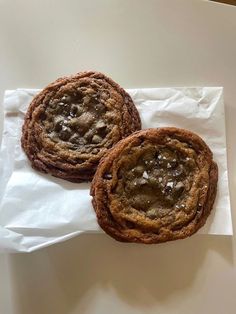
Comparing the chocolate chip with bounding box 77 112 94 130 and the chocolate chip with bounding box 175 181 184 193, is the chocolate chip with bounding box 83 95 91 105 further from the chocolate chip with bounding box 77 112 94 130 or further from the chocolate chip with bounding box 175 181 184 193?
the chocolate chip with bounding box 175 181 184 193

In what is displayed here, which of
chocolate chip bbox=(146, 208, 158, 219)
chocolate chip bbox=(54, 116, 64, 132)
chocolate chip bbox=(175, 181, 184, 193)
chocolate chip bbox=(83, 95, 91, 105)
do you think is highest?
chocolate chip bbox=(83, 95, 91, 105)

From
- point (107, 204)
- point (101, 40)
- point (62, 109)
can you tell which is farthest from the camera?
point (101, 40)

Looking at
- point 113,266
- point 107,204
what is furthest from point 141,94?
point 113,266

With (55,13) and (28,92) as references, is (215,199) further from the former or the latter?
(55,13)

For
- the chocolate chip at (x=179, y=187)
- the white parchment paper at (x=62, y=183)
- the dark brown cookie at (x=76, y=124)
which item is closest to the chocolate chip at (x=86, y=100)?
the dark brown cookie at (x=76, y=124)

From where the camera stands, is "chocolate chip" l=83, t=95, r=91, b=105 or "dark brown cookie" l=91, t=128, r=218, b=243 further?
"chocolate chip" l=83, t=95, r=91, b=105

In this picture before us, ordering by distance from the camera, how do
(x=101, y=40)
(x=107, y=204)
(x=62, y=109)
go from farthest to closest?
(x=101, y=40) < (x=62, y=109) < (x=107, y=204)

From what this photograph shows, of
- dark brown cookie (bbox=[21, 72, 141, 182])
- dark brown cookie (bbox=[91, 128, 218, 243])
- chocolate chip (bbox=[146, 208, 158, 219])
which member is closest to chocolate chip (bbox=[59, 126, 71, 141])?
dark brown cookie (bbox=[21, 72, 141, 182])
